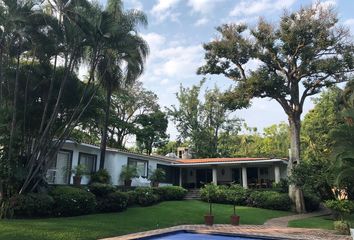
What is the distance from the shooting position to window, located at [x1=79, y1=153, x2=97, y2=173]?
2412 centimetres

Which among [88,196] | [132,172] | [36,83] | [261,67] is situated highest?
[261,67]

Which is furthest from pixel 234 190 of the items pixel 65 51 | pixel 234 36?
pixel 65 51

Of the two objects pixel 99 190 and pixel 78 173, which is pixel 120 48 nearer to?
pixel 99 190

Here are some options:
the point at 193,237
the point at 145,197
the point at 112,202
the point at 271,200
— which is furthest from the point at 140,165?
the point at 193,237

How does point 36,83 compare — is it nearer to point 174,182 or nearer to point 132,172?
point 132,172

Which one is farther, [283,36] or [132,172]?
[132,172]

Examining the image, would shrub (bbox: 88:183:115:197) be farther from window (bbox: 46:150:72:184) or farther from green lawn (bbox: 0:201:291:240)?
window (bbox: 46:150:72:184)

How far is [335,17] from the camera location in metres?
23.1

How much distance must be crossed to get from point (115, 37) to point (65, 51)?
7.83 ft

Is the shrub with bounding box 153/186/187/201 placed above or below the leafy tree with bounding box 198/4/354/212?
below

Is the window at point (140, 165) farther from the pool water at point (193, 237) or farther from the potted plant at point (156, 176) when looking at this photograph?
the pool water at point (193, 237)

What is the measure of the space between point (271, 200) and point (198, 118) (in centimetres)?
2383

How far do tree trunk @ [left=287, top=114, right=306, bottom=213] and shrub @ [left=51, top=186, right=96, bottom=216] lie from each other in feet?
44.0

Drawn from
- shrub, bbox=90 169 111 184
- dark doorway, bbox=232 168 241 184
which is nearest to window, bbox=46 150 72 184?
shrub, bbox=90 169 111 184
